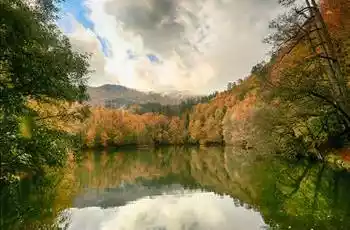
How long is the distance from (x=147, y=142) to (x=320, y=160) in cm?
11994

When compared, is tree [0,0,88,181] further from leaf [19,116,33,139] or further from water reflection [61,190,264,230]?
water reflection [61,190,264,230]

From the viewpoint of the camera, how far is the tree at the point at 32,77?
49.2 ft

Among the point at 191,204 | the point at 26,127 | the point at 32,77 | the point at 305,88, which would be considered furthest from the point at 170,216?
the point at 305,88

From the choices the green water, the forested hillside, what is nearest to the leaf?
the green water

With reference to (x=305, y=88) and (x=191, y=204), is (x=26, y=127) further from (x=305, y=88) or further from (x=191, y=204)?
Answer: (x=191, y=204)

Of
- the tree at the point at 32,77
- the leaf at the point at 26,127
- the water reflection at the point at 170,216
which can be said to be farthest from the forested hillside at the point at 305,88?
the leaf at the point at 26,127

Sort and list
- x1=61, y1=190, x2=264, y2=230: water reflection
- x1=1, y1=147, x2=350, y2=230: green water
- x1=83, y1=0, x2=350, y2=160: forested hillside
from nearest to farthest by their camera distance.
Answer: x1=83, y1=0, x2=350, y2=160: forested hillside → x1=1, y1=147, x2=350, y2=230: green water → x1=61, y1=190, x2=264, y2=230: water reflection

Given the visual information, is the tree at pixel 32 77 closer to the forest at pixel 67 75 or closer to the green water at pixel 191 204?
the forest at pixel 67 75

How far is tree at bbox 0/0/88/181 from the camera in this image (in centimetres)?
1499

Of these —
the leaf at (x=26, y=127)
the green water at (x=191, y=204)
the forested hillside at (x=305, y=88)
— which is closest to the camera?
the forested hillside at (x=305, y=88)

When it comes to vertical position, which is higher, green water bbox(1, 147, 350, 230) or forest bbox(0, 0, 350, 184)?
forest bbox(0, 0, 350, 184)

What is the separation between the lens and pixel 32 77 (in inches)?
690

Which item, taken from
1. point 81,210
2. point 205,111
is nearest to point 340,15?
point 81,210

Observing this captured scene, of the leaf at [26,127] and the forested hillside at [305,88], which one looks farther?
the leaf at [26,127]
